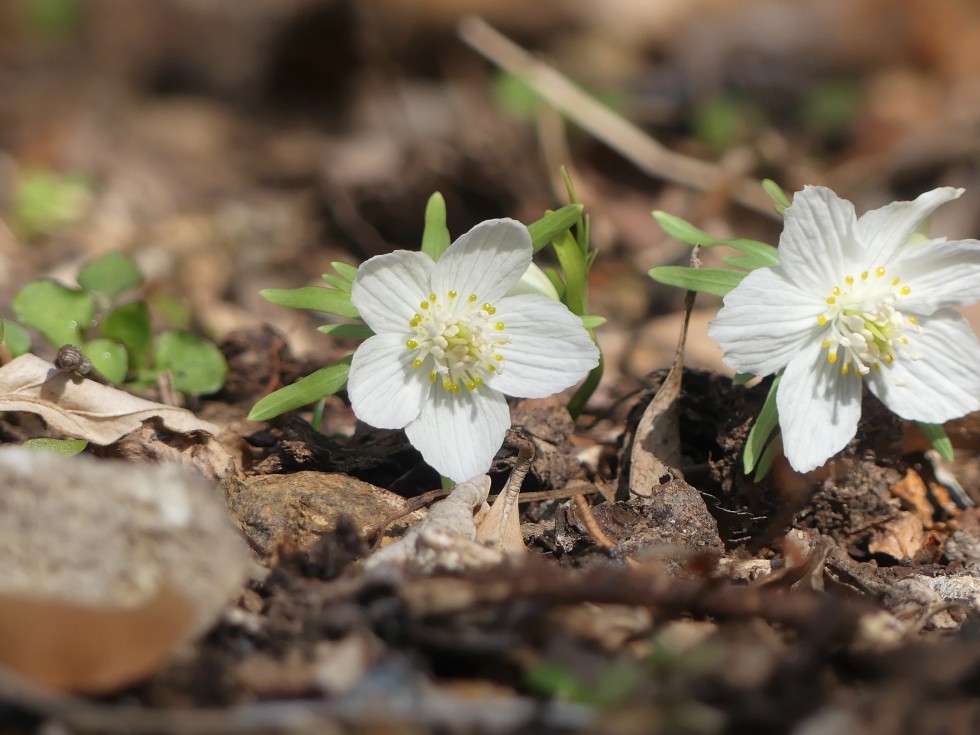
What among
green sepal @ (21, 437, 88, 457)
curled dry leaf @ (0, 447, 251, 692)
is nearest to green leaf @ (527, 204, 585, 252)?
curled dry leaf @ (0, 447, 251, 692)

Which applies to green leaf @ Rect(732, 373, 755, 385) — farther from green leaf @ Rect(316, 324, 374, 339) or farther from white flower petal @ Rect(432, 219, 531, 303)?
green leaf @ Rect(316, 324, 374, 339)

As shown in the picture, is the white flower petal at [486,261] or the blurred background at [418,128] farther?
the blurred background at [418,128]

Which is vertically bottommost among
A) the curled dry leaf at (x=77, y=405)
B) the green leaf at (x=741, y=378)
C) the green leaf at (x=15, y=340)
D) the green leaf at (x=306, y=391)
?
Answer: the curled dry leaf at (x=77, y=405)

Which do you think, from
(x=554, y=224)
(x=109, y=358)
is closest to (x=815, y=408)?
(x=554, y=224)

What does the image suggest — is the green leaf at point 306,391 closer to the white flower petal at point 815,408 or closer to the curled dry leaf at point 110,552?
the curled dry leaf at point 110,552

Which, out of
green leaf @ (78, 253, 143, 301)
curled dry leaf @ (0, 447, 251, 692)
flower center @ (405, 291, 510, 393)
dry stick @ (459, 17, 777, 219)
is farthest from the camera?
dry stick @ (459, 17, 777, 219)

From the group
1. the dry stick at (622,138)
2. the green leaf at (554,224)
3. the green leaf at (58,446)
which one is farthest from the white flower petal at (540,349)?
the dry stick at (622,138)

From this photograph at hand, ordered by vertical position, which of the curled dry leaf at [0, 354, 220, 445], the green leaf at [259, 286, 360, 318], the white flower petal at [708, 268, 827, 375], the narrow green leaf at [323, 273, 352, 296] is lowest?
the curled dry leaf at [0, 354, 220, 445]
